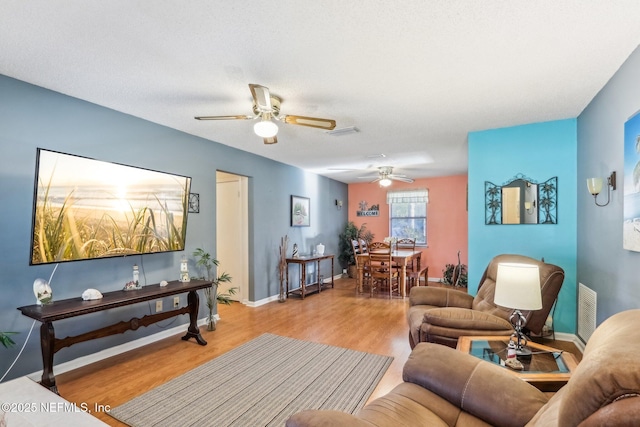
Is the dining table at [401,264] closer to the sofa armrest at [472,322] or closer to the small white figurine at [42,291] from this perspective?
the sofa armrest at [472,322]

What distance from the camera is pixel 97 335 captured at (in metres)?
2.61

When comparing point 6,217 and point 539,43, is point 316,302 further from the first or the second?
point 539,43

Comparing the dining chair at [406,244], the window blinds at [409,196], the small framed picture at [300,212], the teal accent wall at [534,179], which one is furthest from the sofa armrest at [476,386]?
the window blinds at [409,196]

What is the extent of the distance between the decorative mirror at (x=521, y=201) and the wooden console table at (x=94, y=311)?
3495 millimetres

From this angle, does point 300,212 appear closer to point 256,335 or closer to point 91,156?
point 256,335

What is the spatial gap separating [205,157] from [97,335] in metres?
2.35

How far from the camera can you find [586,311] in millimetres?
2938

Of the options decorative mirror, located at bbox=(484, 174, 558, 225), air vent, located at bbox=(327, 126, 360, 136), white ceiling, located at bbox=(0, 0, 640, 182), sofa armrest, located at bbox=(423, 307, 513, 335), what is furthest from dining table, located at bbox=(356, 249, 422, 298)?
sofa armrest, located at bbox=(423, 307, 513, 335)

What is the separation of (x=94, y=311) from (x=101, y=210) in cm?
92

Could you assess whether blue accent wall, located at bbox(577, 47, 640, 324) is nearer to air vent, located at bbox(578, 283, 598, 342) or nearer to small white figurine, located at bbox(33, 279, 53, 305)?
air vent, located at bbox(578, 283, 598, 342)

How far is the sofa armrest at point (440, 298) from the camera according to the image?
303 cm

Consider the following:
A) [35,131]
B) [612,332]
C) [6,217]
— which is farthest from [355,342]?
[35,131]

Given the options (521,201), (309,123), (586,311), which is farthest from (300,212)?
(586,311)

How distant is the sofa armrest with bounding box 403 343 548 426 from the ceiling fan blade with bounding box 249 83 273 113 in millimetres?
2026
